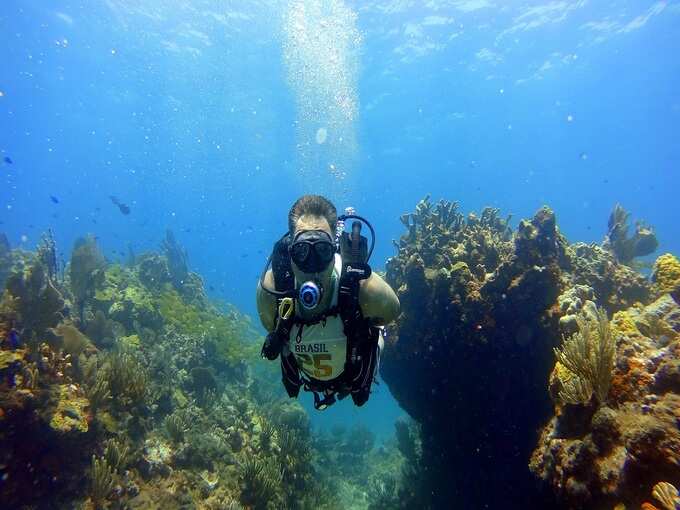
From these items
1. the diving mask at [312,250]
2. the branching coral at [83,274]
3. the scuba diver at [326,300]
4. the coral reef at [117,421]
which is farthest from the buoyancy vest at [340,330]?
the branching coral at [83,274]

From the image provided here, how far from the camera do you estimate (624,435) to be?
12.2 feet

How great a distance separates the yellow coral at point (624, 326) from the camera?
5.16 meters

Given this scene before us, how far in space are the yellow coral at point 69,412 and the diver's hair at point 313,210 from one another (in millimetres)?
5922

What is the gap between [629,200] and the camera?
136 m

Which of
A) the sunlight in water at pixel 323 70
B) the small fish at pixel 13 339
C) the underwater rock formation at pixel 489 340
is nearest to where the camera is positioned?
the underwater rock formation at pixel 489 340

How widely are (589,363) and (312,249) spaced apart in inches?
143

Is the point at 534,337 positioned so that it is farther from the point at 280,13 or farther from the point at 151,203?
the point at 151,203

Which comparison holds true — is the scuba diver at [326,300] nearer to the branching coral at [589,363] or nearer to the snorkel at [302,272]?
the snorkel at [302,272]

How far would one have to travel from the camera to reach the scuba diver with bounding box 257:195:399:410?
3383 mm

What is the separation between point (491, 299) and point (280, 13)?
30.1 meters

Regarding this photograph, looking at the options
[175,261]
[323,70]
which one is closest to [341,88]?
[323,70]

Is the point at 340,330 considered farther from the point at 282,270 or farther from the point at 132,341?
the point at 132,341

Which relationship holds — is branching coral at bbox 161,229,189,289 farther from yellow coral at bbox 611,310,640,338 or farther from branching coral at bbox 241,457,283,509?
yellow coral at bbox 611,310,640,338

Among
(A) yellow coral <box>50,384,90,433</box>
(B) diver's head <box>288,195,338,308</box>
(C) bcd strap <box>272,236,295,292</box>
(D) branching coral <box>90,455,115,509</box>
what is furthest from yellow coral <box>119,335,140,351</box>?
(B) diver's head <box>288,195,338,308</box>
